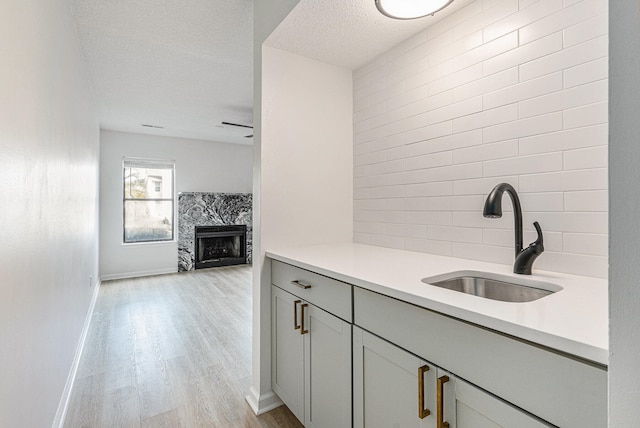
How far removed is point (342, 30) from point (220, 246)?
5.30 meters

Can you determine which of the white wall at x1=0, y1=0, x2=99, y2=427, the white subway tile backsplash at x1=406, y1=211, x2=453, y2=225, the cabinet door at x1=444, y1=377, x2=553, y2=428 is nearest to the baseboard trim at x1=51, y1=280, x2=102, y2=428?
the white wall at x1=0, y1=0, x2=99, y2=427

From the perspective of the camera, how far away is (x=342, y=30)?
1775 mm

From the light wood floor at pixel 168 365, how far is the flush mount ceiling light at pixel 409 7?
2.16 meters

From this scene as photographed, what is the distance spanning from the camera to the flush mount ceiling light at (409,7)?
1.39 meters

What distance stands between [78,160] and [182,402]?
2049mm

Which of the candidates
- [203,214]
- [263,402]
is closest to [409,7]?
[263,402]

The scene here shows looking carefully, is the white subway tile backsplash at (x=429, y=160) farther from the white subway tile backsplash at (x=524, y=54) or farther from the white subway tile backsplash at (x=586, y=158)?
the white subway tile backsplash at (x=586, y=158)

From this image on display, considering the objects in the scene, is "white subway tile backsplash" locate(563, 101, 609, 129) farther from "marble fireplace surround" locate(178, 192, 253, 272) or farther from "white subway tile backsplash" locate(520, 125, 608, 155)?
"marble fireplace surround" locate(178, 192, 253, 272)

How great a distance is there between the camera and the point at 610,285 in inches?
21.2

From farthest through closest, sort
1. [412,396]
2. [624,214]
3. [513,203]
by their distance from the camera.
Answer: [513,203]
[412,396]
[624,214]

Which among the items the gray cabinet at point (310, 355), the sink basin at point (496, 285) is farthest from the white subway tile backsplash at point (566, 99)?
the gray cabinet at point (310, 355)

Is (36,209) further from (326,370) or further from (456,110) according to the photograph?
(456,110)

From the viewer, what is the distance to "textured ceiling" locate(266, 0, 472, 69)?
1589mm

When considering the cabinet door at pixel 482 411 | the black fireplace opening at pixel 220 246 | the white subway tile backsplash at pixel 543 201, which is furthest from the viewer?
the black fireplace opening at pixel 220 246
